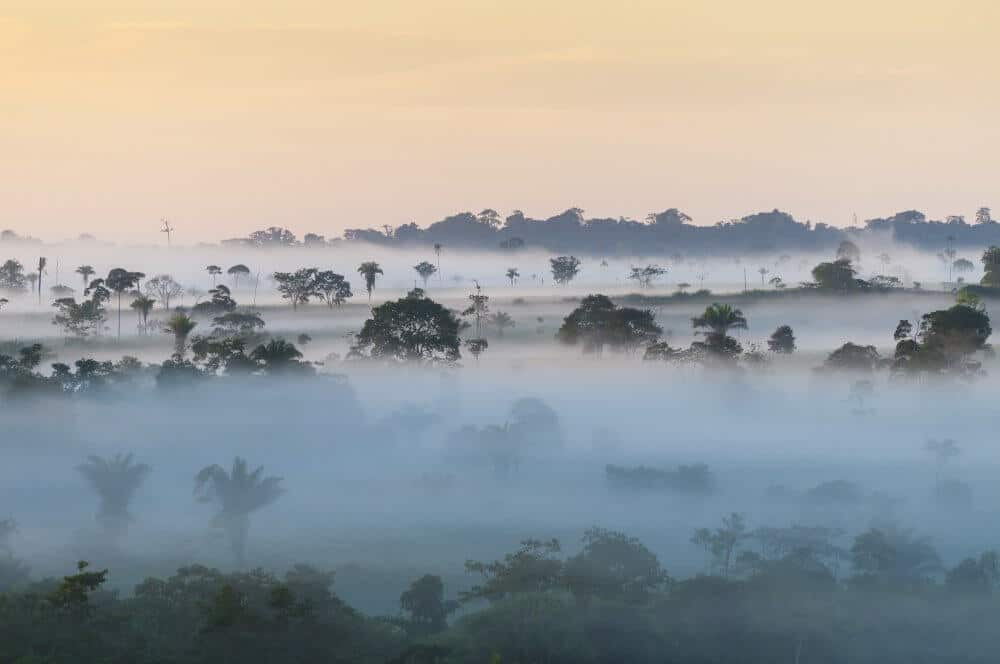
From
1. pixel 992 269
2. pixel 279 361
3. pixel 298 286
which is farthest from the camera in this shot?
pixel 992 269

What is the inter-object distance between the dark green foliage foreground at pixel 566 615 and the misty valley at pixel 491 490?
17cm

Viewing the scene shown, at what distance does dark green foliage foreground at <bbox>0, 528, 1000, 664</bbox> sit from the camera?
182 feet

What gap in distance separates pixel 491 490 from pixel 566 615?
35882 mm

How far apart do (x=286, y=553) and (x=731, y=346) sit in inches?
2491

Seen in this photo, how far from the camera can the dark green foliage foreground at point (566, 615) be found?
55531 mm

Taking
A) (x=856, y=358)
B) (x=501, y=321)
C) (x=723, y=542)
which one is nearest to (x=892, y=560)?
(x=723, y=542)

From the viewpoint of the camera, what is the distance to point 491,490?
100750mm

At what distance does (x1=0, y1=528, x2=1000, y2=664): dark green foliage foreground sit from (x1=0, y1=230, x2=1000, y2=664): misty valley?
0.17 meters

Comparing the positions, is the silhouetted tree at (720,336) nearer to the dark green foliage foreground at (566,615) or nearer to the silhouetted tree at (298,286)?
the dark green foliage foreground at (566,615)

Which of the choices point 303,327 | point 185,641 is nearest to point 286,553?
point 185,641

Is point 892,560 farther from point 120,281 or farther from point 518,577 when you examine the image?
point 120,281

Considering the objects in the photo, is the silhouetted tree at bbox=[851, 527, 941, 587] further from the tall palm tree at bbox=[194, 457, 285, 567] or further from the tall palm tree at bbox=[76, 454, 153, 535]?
the tall palm tree at bbox=[76, 454, 153, 535]

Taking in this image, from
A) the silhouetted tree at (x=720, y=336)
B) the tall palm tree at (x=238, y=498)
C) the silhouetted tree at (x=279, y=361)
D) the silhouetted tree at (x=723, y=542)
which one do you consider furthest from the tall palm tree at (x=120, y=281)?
the silhouetted tree at (x=723, y=542)

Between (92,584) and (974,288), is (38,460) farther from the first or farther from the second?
(974,288)
